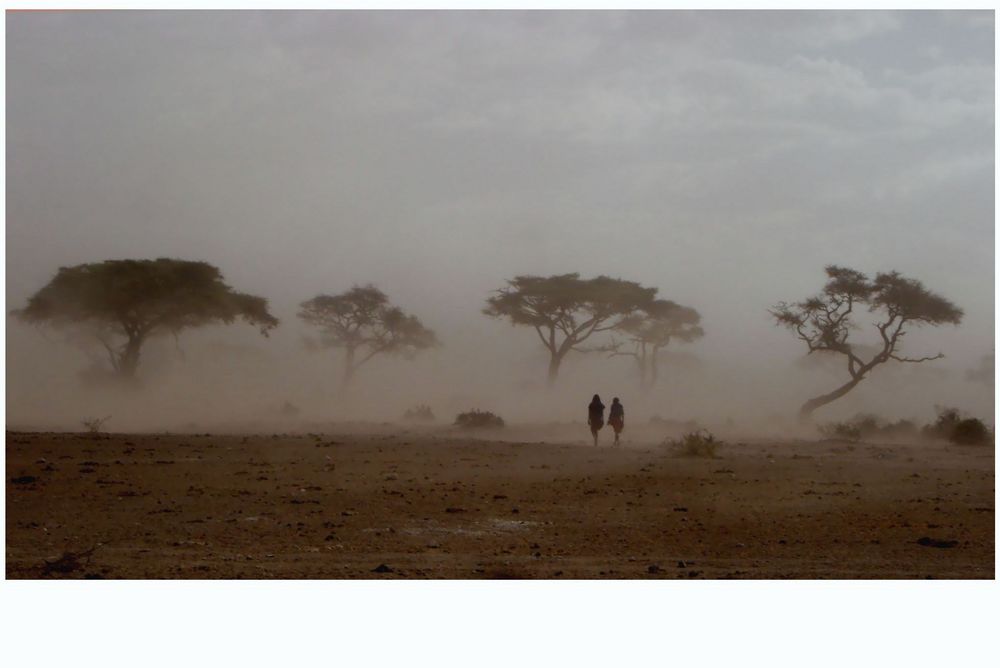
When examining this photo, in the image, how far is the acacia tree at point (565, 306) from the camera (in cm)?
2712

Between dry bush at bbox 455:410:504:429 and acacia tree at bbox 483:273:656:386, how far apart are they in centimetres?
227

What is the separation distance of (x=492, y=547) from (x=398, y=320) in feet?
49.8

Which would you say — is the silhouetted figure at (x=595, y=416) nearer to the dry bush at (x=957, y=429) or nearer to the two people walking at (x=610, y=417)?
the two people walking at (x=610, y=417)

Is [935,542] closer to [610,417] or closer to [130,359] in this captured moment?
[610,417]

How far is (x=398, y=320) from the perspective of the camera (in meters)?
27.5

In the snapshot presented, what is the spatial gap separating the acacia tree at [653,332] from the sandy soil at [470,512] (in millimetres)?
7065

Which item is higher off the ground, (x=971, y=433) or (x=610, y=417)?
(x=610, y=417)

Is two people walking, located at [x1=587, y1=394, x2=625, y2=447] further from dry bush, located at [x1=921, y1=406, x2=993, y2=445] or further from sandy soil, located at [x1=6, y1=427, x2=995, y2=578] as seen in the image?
dry bush, located at [x1=921, y1=406, x2=993, y2=445]

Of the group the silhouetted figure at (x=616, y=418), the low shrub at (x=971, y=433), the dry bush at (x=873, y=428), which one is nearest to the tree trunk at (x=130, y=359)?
the silhouetted figure at (x=616, y=418)

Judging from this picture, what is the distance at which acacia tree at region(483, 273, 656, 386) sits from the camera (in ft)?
89.0

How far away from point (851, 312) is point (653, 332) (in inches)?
190

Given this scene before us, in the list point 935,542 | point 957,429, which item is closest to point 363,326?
point 957,429

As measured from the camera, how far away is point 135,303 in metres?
27.1
